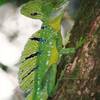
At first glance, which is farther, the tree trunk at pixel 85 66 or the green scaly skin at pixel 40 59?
the green scaly skin at pixel 40 59

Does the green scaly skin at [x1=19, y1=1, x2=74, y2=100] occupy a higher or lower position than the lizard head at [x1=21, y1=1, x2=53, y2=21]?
lower

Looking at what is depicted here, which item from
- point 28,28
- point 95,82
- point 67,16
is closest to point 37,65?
point 95,82

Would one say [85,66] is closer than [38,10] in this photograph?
Yes

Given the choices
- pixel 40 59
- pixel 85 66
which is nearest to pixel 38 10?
pixel 40 59

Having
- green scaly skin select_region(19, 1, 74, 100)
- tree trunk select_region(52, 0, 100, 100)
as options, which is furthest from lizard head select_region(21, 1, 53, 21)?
tree trunk select_region(52, 0, 100, 100)

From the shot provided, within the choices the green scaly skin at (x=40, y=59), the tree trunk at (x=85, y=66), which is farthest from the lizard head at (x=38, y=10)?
the tree trunk at (x=85, y=66)

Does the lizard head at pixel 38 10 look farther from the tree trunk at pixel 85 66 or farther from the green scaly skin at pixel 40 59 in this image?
Answer: the tree trunk at pixel 85 66

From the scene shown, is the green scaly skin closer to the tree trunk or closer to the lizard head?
the lizard head

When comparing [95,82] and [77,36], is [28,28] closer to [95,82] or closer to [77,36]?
[77,36]

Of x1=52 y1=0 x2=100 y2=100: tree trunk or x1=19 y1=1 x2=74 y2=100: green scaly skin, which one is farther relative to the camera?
x1=19 y1=1 x2=74 y2=100: green scaly skin

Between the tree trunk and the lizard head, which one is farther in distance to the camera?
the lizard head

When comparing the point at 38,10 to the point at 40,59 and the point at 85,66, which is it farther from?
the point at 85,66
